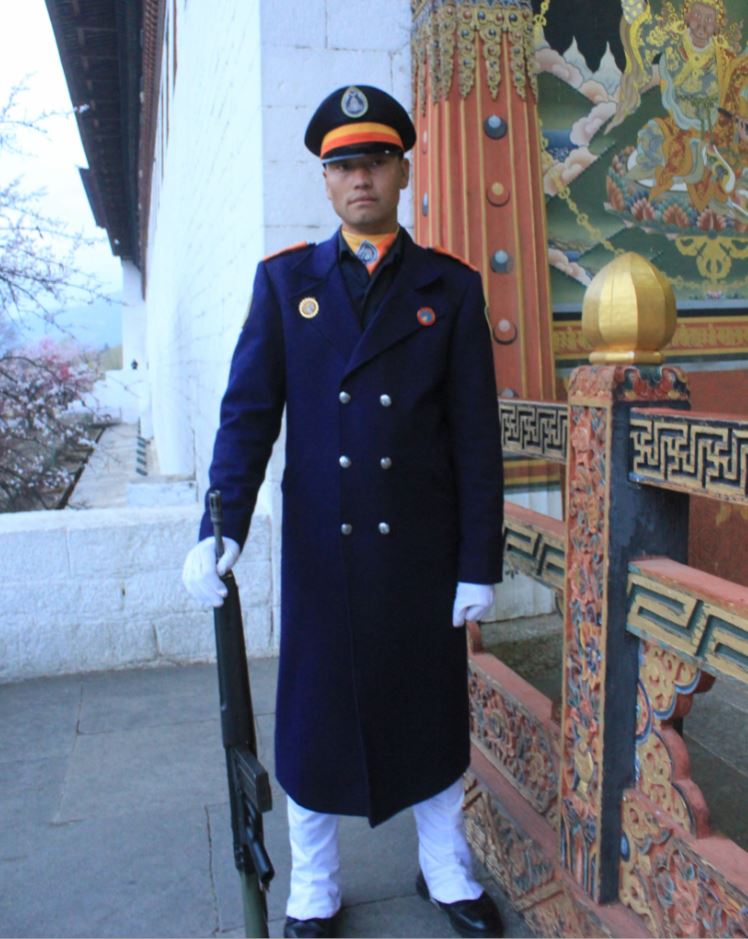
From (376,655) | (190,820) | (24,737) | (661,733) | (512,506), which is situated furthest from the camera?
(24,737)

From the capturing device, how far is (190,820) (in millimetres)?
2764

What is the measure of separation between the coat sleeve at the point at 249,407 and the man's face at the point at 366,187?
25cm

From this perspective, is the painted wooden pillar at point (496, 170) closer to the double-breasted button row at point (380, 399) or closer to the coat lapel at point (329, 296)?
the coat lapel at point (329, 296)

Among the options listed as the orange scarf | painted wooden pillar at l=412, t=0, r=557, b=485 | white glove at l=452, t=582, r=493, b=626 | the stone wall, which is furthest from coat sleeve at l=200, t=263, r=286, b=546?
the stone wall

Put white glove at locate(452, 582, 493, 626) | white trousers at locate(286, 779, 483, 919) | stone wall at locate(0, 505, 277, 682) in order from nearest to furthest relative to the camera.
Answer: white glove at locate(452, 582, 493, 626) < white trousers at locate(286, 779, 483, 919) < stone wall at locate(0, 505, 277, 682)

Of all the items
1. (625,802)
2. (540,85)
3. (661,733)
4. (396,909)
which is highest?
(540,85)

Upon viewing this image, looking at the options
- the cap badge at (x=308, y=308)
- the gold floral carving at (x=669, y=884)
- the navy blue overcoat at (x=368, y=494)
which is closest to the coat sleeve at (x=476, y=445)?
the navy blue overcoat at (x=368, y=494)

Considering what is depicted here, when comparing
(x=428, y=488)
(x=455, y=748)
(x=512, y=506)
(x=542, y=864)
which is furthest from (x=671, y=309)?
(x=542, y=864)

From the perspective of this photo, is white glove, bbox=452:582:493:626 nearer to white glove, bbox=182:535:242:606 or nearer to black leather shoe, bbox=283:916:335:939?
white glove, bbox=182:535:242:606

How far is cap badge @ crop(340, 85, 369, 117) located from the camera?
77.8 inches

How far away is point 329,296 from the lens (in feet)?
6.76

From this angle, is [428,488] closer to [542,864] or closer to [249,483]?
[249,483]

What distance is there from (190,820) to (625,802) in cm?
142

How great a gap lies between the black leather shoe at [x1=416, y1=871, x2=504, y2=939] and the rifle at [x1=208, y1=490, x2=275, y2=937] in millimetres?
551
